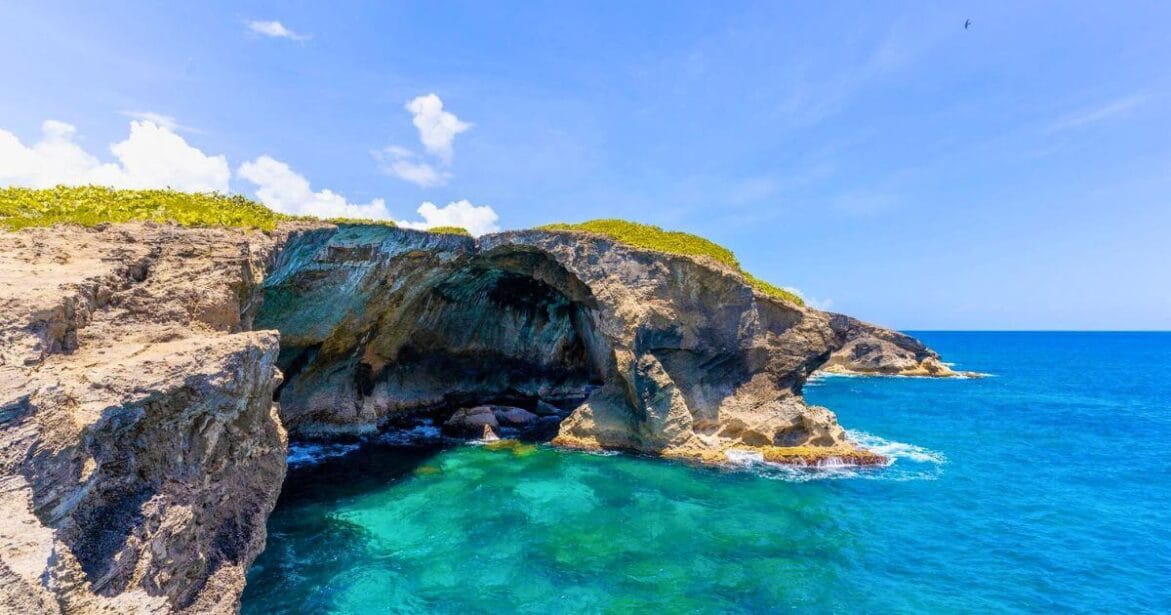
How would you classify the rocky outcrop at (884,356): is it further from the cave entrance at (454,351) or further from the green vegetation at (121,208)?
the green vegetation at (121,208)

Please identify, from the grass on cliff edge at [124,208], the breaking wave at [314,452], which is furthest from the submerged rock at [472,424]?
the grass on cliff edge at [124,208]

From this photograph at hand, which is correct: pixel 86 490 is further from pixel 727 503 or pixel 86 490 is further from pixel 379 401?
pixel 379 401

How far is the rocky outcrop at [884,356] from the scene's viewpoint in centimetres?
6500

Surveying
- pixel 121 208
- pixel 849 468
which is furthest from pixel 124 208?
pixel 849 468

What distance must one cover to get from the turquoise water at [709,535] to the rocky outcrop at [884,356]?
38.7 m

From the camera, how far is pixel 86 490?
7.35 m

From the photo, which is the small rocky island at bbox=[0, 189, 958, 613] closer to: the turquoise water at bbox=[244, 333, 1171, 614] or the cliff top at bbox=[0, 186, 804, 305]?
the cliff top at bbox=[0, 186, 804, 305]

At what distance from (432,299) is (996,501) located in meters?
26.5

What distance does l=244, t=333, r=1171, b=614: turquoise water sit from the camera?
12.3 meters

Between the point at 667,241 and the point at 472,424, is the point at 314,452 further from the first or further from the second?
the point at 667,241

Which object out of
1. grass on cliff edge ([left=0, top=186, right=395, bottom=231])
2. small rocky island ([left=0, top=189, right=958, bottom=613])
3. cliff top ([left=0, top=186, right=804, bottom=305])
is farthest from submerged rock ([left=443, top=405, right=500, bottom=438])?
grass on cliff edge ([left=0, top=186, right=395, bottom=231])

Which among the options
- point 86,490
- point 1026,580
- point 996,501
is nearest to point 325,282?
point 86,490

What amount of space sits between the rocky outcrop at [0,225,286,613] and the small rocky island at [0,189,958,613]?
0.11 feet

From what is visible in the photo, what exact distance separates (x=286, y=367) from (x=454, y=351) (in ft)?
34.3
